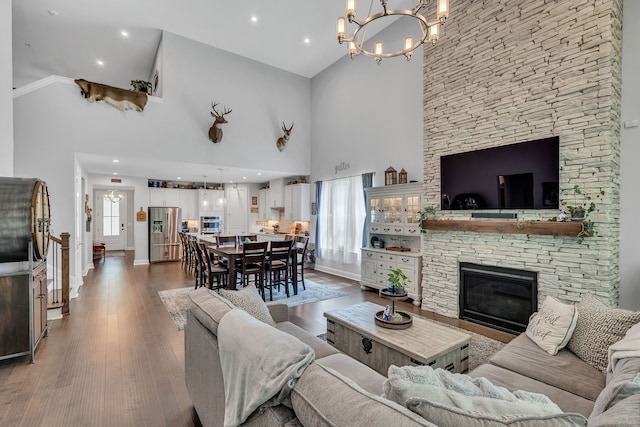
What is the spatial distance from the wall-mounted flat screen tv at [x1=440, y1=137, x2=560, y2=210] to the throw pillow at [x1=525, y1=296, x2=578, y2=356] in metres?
1.63

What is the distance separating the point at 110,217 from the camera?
11203 mm

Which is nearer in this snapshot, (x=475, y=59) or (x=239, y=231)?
(x=475, y=59)

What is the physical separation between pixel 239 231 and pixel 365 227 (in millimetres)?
5806

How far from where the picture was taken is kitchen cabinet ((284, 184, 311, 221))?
8.33m

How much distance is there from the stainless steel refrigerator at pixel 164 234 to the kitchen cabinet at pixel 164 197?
0.39 m

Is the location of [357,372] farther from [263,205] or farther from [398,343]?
[263,205]

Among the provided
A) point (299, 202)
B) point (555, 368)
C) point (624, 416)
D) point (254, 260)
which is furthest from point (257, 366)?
point (299, 202)

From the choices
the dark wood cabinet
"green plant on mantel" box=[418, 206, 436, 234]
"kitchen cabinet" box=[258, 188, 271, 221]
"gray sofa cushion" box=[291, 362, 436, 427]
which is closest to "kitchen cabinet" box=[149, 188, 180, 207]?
"kitchen cabinet" box=[258, 188, 271, 221]

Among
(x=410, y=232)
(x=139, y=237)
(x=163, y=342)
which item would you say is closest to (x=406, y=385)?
(x=163, y=342)

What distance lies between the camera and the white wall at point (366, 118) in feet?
18.4

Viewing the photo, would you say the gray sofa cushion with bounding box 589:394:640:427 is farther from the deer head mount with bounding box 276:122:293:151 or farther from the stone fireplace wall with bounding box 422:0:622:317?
the deer head mount with bounding box 276:122:293:151

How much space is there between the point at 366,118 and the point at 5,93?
227 inches

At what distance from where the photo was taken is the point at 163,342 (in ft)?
11.6

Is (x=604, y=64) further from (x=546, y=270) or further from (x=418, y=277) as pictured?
(x=418, y=277)
